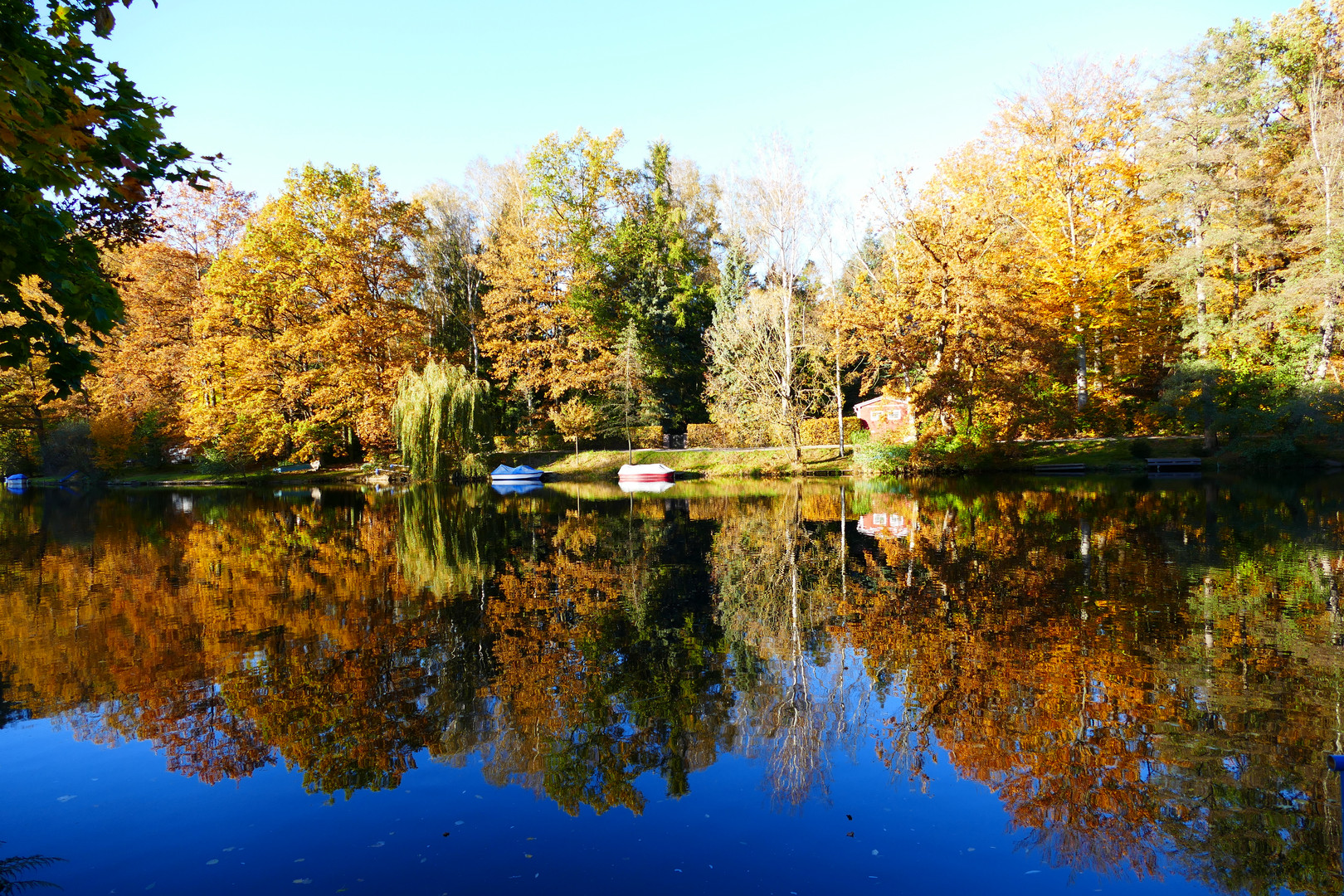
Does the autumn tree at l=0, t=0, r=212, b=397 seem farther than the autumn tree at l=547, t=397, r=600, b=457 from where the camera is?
No

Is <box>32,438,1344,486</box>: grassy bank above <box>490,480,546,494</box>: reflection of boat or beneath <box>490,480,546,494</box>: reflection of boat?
above

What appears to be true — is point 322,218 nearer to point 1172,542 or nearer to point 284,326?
point 284,326

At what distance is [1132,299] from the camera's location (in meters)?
33.3

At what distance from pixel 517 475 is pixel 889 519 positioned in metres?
21.2

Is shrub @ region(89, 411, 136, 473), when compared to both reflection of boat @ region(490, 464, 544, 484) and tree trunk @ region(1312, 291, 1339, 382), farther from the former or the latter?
tree trunk @ region(1312, 291, 1339, 382)

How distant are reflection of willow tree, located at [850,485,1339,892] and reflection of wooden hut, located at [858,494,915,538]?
3.38 m

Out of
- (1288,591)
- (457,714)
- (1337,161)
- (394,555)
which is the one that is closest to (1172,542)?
(1288,591)

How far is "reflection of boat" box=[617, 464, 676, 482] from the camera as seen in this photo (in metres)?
32.3

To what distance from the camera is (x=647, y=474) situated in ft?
107

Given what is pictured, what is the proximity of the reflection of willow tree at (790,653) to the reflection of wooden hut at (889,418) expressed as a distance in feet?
60.9

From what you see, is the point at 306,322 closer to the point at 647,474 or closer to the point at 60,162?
the point at 647,474

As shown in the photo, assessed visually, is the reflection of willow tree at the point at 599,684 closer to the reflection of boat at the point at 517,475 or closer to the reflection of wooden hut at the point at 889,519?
the reflection of wooden hut at the point at 889,519

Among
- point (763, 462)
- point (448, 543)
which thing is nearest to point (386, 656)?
point (448, 543)

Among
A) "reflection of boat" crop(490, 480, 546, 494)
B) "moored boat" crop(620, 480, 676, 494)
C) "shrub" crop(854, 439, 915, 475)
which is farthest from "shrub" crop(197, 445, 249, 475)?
"shrub" crop(854, 439, 915, 475)
